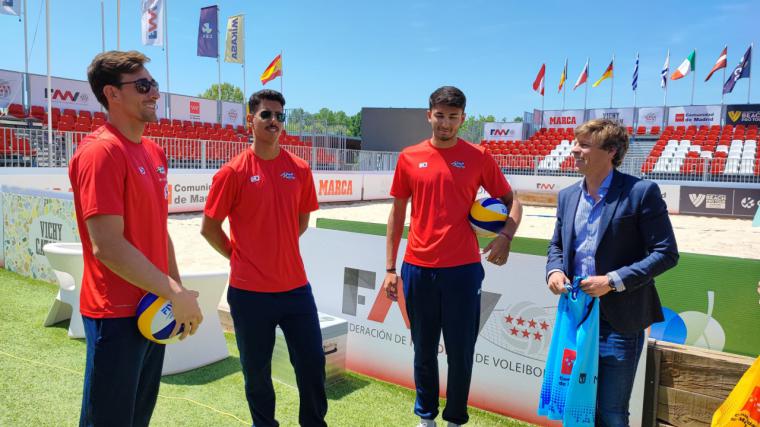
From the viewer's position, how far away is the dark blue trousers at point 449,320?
2965 millimetres

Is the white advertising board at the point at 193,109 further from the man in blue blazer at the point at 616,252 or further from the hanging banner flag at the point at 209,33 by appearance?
the man in blue blazer at the point at 616,252

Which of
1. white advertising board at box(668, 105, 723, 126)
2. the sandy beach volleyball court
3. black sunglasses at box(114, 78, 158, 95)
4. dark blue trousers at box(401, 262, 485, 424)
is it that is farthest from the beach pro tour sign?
black sunglasses at box(114, 78, 158, 95)

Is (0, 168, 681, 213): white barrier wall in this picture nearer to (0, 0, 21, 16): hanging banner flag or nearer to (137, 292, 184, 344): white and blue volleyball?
(0, 0, 21, 16): hanging banner flag

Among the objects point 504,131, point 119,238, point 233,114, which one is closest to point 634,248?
point 119,238

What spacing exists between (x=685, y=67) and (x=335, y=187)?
28612 mm

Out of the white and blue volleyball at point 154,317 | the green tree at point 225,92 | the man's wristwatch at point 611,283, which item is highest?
the green tree at point 225,92

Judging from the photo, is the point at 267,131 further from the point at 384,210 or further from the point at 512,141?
the point at 512,141

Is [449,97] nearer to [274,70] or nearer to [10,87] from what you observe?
[10,87]

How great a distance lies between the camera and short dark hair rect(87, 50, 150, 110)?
6.45ft

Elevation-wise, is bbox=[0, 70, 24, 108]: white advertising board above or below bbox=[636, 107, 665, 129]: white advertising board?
below

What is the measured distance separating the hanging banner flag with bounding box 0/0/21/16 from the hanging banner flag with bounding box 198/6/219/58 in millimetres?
10013

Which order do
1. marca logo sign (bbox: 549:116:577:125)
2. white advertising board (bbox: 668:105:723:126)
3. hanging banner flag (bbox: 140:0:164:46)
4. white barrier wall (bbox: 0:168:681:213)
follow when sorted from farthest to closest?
marca logo sign (bbox: 549:116:577:125) → white advertising board (bbox: 668:105:723:126) → hanging banner flag (bbox: 140:0:164:46) → white barrier wall (bbox: 0:168:681:213)

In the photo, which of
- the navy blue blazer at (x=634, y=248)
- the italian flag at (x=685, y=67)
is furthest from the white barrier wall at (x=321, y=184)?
the italian flag at (x=685, y=67)

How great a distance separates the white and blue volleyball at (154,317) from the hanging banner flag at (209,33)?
89.4 ft
